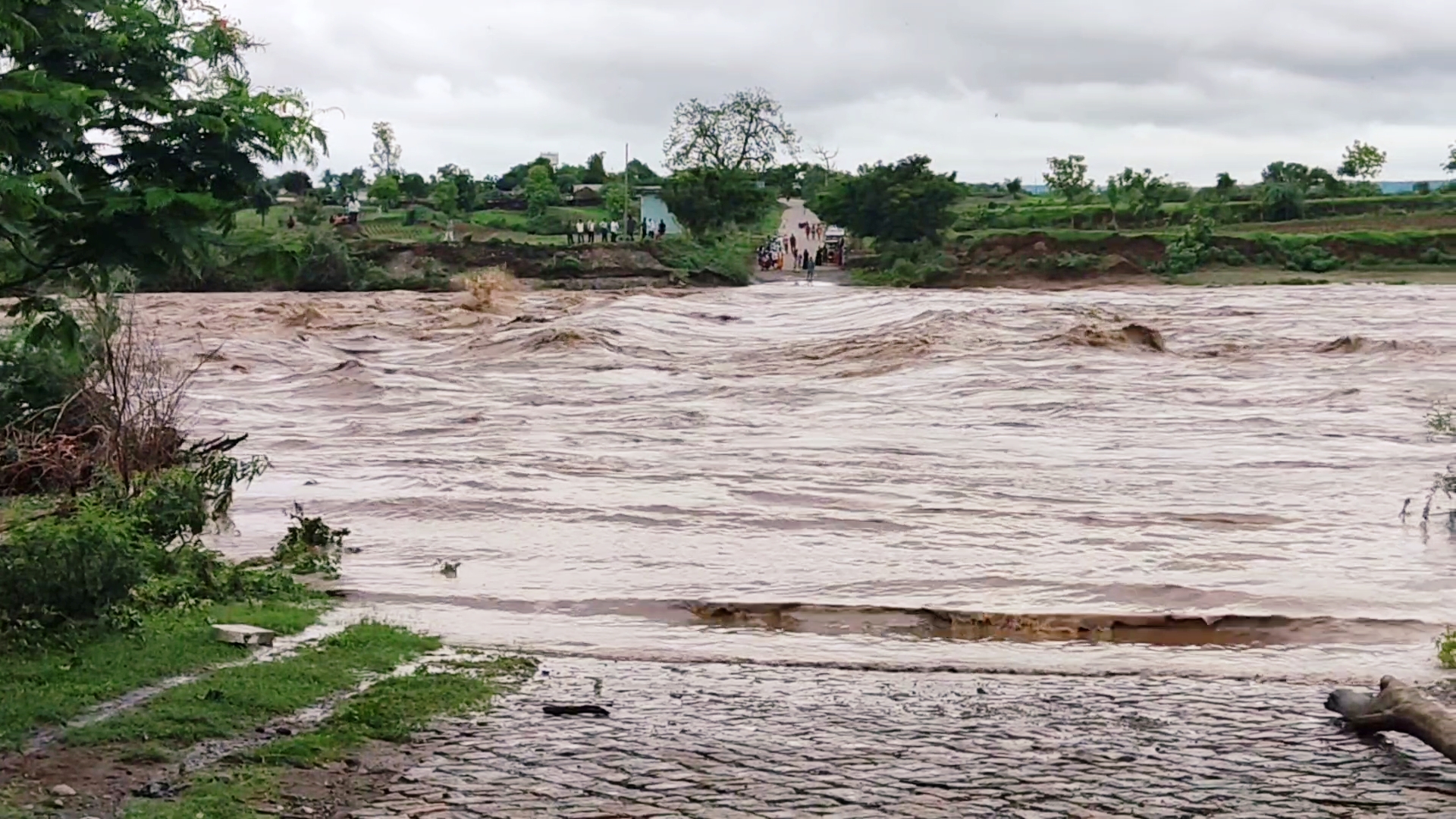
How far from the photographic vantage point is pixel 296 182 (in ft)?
29.4

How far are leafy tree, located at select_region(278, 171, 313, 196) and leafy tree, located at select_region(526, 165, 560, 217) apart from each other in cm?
8268

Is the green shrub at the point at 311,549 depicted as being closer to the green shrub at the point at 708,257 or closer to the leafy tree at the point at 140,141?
the leafy tree at the point at 140,141

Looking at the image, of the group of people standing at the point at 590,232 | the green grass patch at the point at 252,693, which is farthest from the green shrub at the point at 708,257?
the green grass patch at the point at 252,693

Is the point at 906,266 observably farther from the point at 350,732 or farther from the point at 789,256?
the point at 350,732

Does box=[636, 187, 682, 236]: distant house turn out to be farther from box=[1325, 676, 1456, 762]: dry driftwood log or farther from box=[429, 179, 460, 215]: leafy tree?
box=[1325, 676, 1456, 762]: dry driftwood log

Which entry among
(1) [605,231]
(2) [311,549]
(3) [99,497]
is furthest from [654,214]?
(3) [99,497]

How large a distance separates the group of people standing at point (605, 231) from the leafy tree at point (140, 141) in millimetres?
63790

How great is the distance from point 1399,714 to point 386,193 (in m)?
90.5

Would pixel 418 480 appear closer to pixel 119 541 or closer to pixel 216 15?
pixel 119 541

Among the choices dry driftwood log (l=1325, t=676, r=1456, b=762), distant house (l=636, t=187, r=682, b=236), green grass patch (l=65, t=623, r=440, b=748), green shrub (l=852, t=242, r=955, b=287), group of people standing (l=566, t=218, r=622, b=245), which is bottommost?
green grass patch (l=65, t=623, r=440, b=748)

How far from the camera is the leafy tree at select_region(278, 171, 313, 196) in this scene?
27.5 ft

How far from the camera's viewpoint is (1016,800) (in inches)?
296

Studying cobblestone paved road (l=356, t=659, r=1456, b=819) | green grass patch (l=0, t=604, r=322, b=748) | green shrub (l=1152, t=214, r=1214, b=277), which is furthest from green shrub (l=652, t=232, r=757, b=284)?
cobblestone paved road (l=356, t=659, r=1456, b=819)

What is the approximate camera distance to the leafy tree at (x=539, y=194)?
93.1 metres
